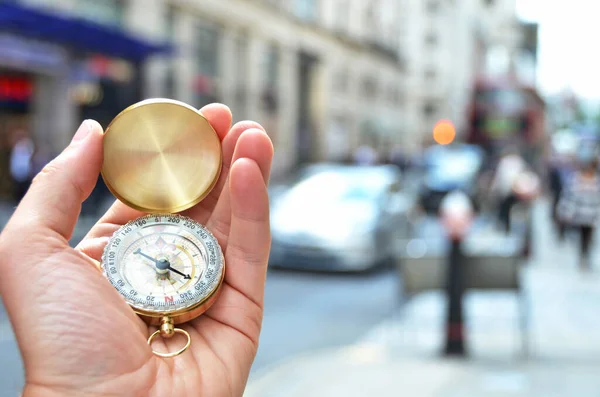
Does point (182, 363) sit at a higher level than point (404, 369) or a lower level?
higher

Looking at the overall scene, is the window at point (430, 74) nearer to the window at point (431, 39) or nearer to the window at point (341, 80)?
the window at point (431, 39)

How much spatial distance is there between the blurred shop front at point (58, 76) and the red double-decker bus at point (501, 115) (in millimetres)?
12729

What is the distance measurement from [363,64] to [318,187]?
33387 millimetres

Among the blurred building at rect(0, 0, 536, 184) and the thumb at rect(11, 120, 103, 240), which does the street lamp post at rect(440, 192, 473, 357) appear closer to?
the thumb at rect(11, 120, 103, 240)

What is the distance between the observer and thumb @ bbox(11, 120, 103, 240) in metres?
1.76

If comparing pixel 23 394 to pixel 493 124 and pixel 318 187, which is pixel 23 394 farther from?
pixel 493 124

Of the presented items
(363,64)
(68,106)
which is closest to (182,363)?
(68,106)

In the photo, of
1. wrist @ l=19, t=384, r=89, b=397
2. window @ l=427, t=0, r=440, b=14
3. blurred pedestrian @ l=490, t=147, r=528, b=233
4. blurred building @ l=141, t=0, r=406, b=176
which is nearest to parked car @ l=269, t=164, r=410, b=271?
blurred pedestrian @ l=490, t=147, r=528, b=233

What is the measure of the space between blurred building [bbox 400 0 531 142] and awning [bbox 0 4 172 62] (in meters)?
35.3

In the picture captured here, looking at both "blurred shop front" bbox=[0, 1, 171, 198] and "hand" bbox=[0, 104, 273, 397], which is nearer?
"hand" bbox=[0, 104, 273, 397]

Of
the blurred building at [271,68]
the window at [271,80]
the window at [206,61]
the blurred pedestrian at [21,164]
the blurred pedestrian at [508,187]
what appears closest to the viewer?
the blurred pedestrian at [508,187]

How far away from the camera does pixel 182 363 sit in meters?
1.86

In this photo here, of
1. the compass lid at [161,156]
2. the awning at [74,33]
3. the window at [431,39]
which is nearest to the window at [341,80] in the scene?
the window at [431,39]

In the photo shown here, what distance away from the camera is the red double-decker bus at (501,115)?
27.6 meters
